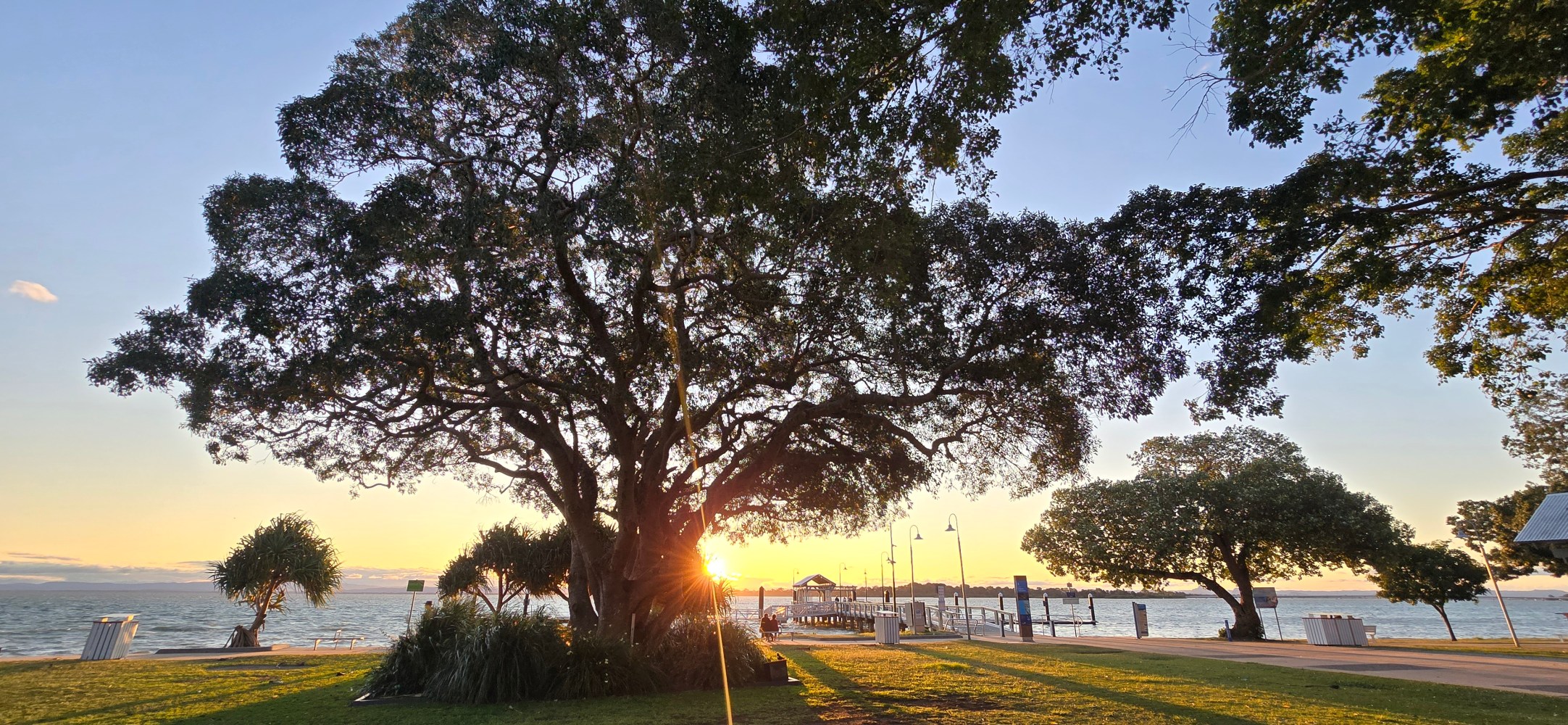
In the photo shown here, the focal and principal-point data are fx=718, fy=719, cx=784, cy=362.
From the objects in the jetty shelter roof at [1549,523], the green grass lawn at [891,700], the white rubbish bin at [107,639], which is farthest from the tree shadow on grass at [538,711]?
the jetty shelter roof at [1549,523]

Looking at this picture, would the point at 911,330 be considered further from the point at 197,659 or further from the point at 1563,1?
the point at 197,659

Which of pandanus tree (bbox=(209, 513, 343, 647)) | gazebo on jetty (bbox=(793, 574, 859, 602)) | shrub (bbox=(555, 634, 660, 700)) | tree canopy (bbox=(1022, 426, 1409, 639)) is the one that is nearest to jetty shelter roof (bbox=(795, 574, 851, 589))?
gazebo on jetty (bbox=(793, 574, 859, 602))

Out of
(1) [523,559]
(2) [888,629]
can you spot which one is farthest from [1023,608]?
(1) [523,559]

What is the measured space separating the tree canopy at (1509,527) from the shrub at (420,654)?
36250mm

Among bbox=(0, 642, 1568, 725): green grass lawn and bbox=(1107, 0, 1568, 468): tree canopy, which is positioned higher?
bbox=(1107, 0, 1568, 468): tree canopy

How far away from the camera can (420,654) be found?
11133mm

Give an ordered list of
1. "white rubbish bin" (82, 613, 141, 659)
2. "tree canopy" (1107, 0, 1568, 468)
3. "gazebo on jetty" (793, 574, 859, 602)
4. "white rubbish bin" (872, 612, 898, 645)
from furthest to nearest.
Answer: "gazebo on jetty" (793, 574, 859, 602), "white rubbish bin" (872, 612, 898, 645), "white rubbish bin" (82, 613, 141, 659), "tree canopy" (1107, 0, 1568, 468)

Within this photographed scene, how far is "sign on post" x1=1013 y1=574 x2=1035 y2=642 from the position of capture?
2386cm

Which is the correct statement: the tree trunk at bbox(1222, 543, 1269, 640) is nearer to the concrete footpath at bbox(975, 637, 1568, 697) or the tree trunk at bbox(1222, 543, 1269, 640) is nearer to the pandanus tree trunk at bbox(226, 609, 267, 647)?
the concrete footpath at bbox(975, 637, 1568, 697)

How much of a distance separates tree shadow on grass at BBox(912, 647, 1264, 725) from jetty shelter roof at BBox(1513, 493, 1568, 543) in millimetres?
15569

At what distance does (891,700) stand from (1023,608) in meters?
16.4

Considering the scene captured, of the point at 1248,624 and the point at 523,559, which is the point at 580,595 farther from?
the point at 1248,624

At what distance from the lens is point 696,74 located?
31.3ft

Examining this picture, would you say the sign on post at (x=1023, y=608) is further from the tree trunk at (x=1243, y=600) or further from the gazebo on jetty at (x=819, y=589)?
the gazebo on jetty at (x=819, y=589)
